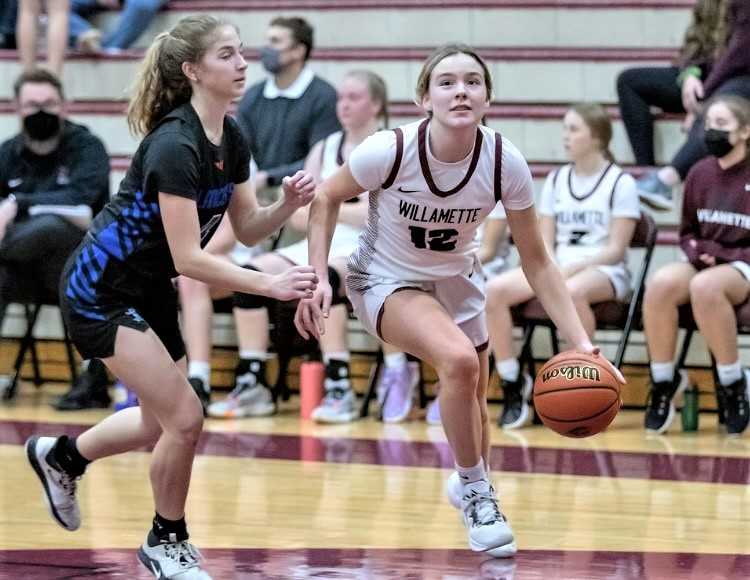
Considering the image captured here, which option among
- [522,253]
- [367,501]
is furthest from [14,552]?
[522,253]

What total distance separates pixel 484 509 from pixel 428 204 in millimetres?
839

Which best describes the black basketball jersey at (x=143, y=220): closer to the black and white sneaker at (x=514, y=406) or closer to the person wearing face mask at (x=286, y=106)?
the black and white sneaker at (x=514, y=406)

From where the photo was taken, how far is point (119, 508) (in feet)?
15.7

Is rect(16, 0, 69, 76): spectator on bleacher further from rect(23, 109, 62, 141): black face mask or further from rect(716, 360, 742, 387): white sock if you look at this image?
rect(716, 360, 742, 387): white sock

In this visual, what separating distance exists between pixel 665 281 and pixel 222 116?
2.85m

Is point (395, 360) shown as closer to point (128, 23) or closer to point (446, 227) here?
point (446, 227)

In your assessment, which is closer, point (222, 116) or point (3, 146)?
point (222, 116)

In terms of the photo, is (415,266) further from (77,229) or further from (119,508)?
(77,229)

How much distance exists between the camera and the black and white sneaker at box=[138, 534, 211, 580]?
3.66 m

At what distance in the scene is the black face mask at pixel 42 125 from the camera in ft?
22.6

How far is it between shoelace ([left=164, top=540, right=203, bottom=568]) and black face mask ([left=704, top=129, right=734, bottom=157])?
10.8ft

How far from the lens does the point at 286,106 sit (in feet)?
23.7

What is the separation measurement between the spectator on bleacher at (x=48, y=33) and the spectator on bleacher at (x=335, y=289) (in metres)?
2.02

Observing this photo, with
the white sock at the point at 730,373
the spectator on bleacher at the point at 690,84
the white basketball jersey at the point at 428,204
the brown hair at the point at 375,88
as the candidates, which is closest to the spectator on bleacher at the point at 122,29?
the brown hair at the point at 375,88
